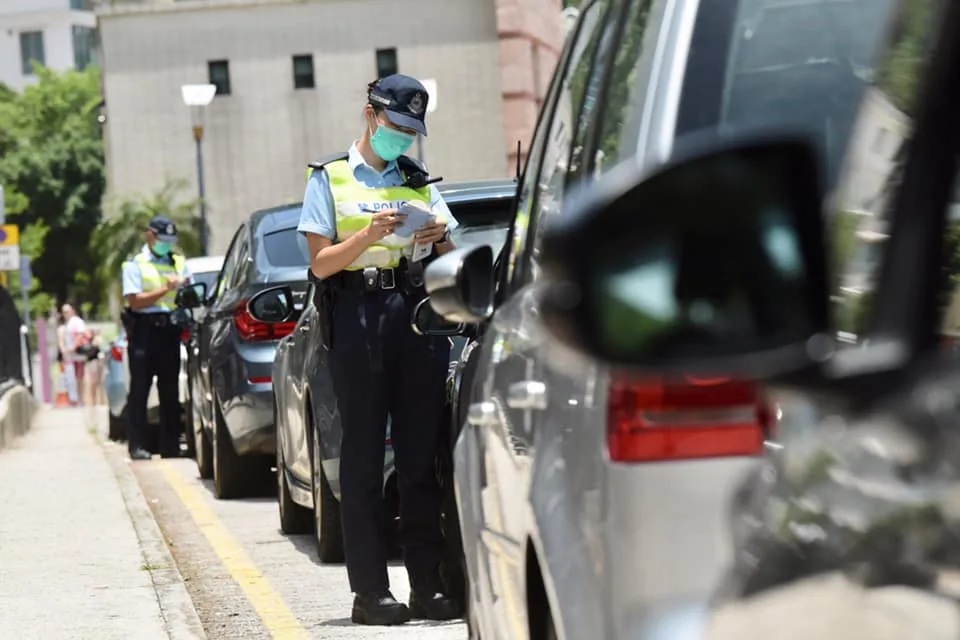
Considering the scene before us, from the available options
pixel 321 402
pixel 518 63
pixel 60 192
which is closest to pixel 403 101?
pixel 321 402

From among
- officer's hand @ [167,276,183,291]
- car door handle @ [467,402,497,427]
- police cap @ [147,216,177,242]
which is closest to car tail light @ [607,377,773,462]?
car door handle @ [467,402,497,427]

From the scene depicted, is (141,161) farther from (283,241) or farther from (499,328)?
(499,328)

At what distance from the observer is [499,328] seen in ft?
14.9

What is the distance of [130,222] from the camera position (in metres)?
67.2

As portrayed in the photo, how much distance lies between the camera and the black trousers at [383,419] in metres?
7.35

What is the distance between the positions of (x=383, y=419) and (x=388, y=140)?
91 centimetres

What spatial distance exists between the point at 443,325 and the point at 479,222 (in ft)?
8.30

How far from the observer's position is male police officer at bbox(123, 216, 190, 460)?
16797mm

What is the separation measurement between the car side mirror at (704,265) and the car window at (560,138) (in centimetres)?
204

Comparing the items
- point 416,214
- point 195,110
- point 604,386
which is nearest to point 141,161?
point 195,110

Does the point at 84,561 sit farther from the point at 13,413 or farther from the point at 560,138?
the point at 13,413

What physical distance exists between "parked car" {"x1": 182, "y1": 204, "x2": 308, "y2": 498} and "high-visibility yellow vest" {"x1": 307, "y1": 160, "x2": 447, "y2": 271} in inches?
160

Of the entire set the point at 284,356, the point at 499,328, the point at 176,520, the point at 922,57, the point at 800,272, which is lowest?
the point at 176,520

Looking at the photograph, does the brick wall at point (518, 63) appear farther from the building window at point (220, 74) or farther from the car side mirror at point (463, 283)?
the car side mirror at point (463, 283)
